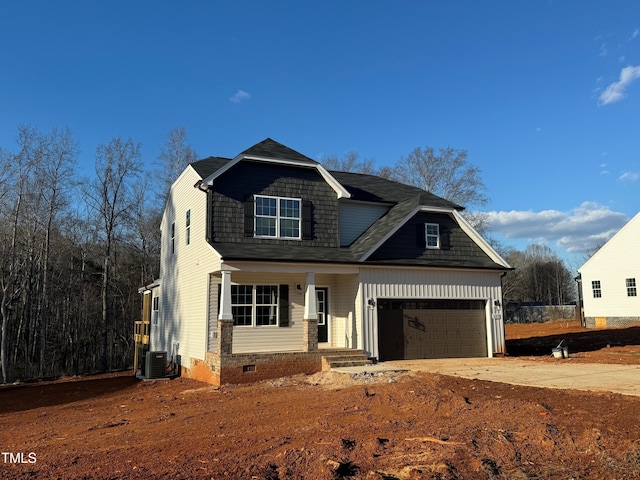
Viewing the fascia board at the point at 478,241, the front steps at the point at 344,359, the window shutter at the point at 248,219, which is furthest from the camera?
the fascia board at the point at 478,241

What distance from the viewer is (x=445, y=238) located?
18.3 m

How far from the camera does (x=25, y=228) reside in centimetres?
2727

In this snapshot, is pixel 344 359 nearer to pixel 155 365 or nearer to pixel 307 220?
pixel 307 220

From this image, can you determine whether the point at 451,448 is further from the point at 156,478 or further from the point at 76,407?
the point at 76,407

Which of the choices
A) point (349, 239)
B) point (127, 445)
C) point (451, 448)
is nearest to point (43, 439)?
point (127, 445)

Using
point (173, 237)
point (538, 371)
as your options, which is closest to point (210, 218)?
point (173, 237)

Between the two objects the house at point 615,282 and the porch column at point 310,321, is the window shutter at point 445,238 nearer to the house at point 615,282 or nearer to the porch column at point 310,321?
the porch column at point 310,321

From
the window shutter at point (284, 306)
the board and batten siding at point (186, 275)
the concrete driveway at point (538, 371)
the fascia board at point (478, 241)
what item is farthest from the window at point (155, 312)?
the fascia board at point (478, 241)

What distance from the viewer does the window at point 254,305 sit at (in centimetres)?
1609

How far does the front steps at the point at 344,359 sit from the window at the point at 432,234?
4.86 metres

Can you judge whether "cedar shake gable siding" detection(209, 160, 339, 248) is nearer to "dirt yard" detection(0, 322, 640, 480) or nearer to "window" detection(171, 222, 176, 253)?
"dirt yard" detection(0, 322, 640, 480)

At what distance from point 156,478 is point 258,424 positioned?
3.12 meters

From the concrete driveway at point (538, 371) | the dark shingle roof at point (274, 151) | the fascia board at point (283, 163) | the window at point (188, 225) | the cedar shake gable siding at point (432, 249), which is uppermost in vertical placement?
the dark shingle roof at point (274, 151)

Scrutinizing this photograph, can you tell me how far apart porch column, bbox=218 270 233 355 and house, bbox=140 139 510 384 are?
39 millimetres
